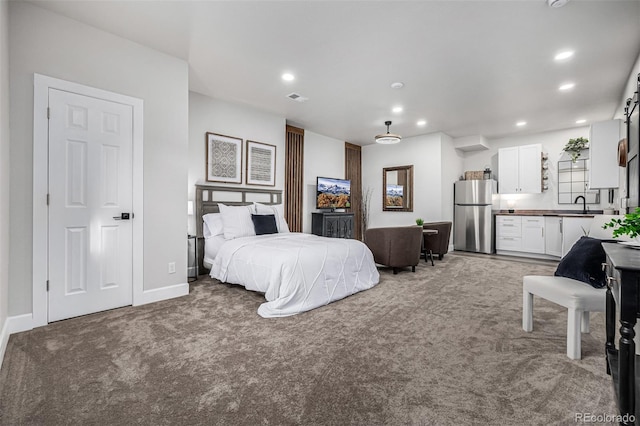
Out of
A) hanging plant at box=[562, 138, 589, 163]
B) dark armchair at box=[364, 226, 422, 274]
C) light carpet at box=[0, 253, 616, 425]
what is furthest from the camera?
hanging plant at box=[562, 138, 589, 163]

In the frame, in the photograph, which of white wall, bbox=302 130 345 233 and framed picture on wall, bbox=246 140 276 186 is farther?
white wall, bbox=302 130 345 233

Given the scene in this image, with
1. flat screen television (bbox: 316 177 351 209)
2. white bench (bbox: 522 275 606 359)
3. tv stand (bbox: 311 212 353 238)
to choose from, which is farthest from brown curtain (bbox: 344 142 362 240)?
white bench (bbox: 522 275 606 359)

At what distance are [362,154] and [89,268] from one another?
22.7 ft

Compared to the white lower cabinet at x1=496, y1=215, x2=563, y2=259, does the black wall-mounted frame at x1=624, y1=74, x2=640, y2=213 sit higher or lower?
higher

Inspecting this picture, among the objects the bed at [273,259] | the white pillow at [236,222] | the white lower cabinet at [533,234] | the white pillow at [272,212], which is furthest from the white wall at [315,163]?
the white lower cabinet at [533,234]

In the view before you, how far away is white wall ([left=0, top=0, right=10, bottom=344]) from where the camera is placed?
83.4 inches

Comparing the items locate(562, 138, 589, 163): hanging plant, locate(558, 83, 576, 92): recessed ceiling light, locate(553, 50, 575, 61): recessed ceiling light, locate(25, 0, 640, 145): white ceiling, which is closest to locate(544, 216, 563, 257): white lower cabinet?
locate(562, 138, 589, 163): hanging plant

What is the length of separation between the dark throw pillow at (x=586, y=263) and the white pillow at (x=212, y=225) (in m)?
3.98

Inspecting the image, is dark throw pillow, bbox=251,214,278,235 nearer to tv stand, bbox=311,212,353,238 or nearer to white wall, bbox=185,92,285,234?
white wall, bbox=185,92,285,234

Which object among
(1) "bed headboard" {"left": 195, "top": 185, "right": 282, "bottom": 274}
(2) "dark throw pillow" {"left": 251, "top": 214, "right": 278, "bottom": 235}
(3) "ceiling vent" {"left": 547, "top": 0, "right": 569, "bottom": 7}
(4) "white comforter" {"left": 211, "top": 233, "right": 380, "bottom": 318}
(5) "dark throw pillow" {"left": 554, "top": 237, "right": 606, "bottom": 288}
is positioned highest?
(3) "ceiling vent" {"left": 547, "top": 0, "right": 569, "bottom": 7}

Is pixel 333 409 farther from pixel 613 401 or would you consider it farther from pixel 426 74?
pixel 426 74

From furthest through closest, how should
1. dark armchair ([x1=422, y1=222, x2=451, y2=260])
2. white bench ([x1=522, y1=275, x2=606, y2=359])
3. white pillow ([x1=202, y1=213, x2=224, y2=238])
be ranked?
dark armchair ([x1=422, y1=222, x2=451, y2=260]), white pillow ([x1=202, y1=213, x2=224, y2=238]), white bench ([x1=522, y1=275, x2=606, y2=359])

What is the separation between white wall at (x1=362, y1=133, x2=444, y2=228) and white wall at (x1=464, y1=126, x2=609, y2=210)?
1.26 metres

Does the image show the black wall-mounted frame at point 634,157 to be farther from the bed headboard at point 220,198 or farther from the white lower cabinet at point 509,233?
the bed headboard at point 220,198
